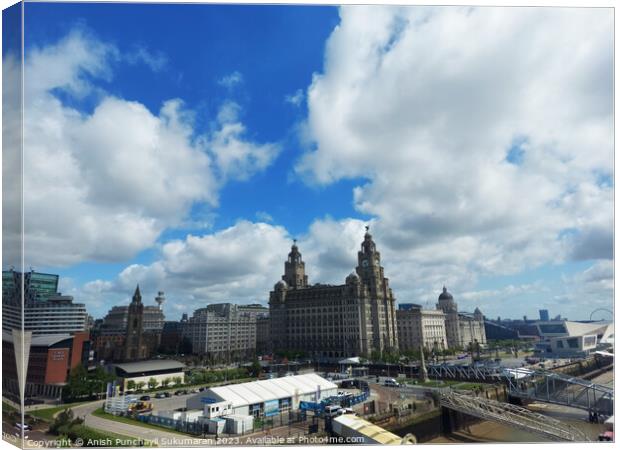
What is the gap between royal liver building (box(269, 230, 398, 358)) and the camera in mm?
117125

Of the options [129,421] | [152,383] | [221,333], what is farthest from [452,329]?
[129,421]

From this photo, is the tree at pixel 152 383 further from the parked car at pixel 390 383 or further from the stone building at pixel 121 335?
the stone building at pixel 121 335

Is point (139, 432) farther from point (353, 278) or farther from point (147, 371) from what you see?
point (353, 278)

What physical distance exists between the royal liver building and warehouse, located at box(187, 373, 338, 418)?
64.9 meters

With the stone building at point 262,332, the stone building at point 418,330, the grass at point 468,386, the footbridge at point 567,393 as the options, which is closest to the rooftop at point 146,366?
the grass at point 468,386

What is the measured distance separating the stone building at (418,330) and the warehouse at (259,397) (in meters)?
92.4

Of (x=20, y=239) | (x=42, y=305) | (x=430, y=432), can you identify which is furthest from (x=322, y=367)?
(x=20, y=239)

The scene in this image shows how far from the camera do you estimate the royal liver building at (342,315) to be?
117m

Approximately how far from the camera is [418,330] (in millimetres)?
139250

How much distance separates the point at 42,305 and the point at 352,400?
7434 centimetres

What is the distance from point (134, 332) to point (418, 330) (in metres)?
87.8

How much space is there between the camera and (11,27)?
1341 inches

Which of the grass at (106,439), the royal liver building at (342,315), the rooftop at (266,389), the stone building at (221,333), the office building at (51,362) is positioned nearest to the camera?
the grass at (106,439)

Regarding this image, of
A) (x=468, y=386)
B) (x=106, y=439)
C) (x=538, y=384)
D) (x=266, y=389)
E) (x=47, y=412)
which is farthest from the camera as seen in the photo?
(x=468, y=386)
